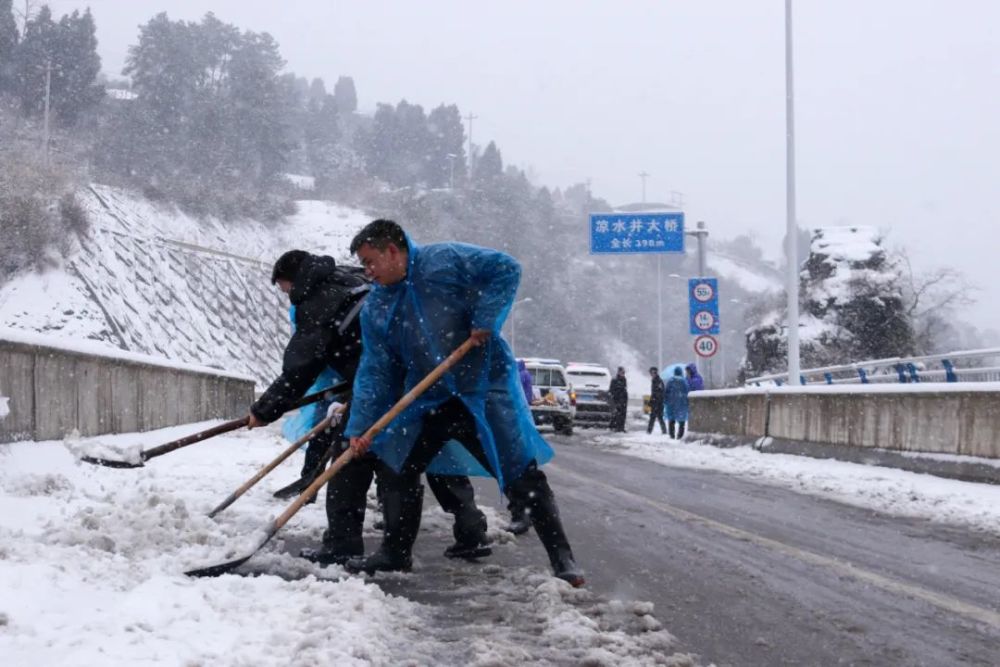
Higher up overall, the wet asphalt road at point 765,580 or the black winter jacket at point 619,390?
the black winter jacket at point 619,390

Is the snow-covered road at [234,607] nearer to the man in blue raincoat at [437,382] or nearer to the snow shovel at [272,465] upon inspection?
the man in blue raincoat at [437,382]

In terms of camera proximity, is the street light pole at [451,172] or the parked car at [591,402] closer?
the parked car at [591,402]

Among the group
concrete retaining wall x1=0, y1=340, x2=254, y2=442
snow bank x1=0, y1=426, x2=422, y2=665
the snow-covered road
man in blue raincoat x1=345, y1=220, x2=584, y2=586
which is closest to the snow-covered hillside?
concrete retaining wall x1=0, y1=340, x2=254, y2=442

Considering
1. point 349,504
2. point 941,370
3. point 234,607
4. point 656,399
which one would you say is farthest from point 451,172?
point 234,607

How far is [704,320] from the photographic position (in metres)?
23.9

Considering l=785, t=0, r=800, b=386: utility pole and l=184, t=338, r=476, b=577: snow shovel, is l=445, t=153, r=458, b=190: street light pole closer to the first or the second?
l=785, t=0, r=800, b=386: utility pole

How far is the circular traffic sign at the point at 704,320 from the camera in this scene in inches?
936

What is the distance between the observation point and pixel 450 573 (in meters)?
5.53

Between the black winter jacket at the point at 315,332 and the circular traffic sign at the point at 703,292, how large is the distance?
1825cm

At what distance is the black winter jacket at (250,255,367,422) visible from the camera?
6004 millimetres

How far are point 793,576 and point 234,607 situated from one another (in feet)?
8.84

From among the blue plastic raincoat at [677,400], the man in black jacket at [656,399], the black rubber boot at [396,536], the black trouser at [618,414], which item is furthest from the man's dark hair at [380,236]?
the black trouser at [618,414]

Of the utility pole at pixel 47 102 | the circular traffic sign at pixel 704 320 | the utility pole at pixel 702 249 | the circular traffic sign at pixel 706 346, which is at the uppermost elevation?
the utility pole at pixel 47 102

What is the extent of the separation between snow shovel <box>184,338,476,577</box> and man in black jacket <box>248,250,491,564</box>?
219mm
